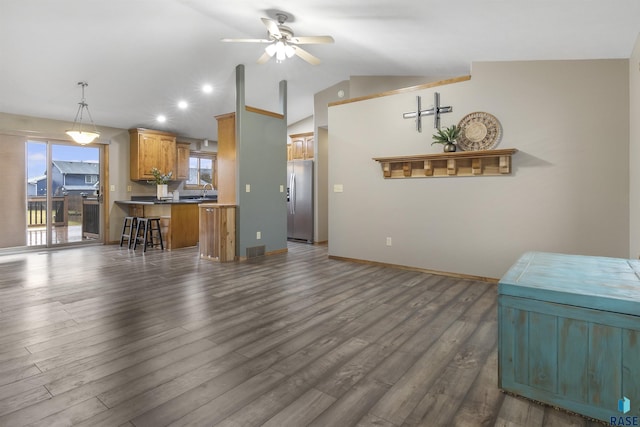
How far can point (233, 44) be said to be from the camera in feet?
16.5

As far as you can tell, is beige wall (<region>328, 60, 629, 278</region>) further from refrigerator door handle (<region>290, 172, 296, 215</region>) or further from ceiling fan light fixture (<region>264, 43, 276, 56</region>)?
refrigerator door handle (<region>290, 172, 296, 215</region>)

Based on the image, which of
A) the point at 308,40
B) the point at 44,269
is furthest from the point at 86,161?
the point at 308,40

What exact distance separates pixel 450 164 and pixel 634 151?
1.71 metres

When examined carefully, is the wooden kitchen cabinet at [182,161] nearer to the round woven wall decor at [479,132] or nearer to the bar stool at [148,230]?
the bar stool at [148,230]

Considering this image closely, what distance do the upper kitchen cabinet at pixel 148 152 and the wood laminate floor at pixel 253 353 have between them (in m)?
3.67

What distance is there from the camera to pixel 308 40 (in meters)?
3.59

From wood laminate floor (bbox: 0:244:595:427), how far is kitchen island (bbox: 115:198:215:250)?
2.46m

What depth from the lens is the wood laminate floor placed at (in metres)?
1.67

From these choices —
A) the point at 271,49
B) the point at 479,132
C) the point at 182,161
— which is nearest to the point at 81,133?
the point at 182,161

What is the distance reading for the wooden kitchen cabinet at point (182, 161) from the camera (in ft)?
26.8

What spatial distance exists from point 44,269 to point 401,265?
5097 millimetres

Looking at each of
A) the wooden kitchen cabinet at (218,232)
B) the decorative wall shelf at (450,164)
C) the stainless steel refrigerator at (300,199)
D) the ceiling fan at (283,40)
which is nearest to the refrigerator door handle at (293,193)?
the stainless steel refrigerator at (300,199)

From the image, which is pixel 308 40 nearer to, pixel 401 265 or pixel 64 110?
pixel 401 265

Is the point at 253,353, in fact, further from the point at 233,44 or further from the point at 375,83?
the point at 375,83
